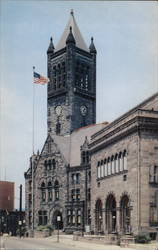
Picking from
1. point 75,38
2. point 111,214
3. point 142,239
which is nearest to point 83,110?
point 75,38

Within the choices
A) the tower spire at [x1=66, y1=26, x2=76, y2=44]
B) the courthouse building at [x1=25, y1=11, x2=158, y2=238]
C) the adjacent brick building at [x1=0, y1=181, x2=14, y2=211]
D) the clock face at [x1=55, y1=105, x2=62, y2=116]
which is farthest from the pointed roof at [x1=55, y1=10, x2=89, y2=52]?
the adjacent brick building at [x1=0, y1=181, x2=14, y2=211]

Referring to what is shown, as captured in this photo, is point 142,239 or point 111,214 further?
point 111,214

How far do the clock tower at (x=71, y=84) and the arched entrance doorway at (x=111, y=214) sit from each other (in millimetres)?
31907

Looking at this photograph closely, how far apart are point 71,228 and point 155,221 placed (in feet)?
85.8

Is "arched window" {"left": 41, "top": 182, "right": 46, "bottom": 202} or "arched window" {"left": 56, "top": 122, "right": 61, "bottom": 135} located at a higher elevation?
"arched window" {"left": 56, "top": 122, "right": 61, "bottom": 135}

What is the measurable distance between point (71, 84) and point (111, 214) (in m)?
38.1

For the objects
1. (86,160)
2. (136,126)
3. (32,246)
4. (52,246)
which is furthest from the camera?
(86,160)

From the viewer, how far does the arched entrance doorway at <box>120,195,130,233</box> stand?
4540 centimetres

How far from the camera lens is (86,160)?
66625mm

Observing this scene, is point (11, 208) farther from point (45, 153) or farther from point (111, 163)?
point (111, 163)

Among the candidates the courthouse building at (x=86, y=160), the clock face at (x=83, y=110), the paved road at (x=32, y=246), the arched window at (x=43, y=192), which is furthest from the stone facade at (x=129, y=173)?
the clock face at (x=83, y=110)

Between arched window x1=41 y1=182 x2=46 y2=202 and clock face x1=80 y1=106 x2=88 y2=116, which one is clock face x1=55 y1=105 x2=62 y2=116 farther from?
arched window x1=41 y1=182 x2=46 y2=202

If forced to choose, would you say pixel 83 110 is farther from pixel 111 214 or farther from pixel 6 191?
pixel 111 214

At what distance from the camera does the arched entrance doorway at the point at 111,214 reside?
49625 mm
